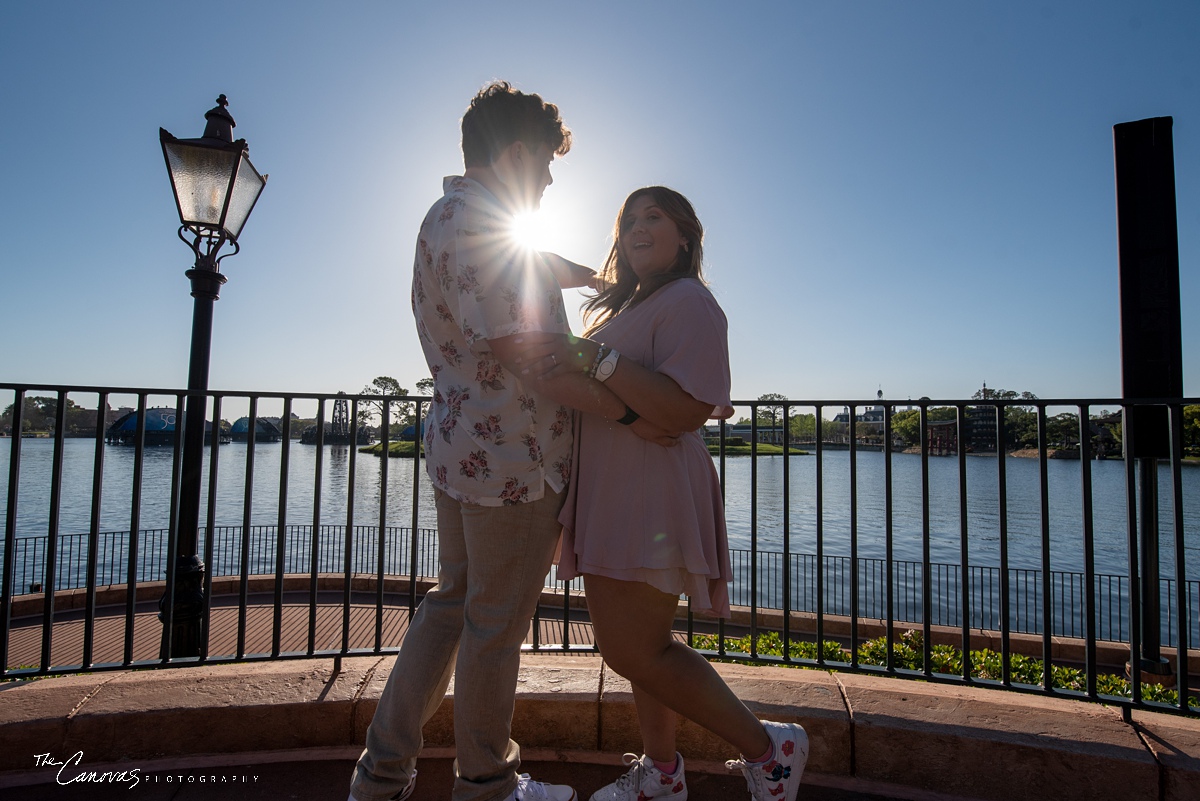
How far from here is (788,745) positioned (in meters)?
1.68

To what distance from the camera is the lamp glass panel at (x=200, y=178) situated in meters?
3.72

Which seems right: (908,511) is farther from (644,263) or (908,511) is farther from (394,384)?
(394,384)

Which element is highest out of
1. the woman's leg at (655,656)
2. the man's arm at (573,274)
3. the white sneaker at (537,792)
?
the man's arm at (573,274)

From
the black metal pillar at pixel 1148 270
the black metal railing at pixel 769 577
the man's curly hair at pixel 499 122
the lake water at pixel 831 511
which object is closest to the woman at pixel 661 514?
the man's curly hair at pixel 499 122

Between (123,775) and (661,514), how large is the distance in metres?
1.78

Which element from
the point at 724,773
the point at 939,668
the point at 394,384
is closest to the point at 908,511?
the point at 939,668

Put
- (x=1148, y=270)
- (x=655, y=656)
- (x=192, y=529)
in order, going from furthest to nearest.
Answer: (x=1148, y=270), (x=192, y=529), (x=655, y=656)

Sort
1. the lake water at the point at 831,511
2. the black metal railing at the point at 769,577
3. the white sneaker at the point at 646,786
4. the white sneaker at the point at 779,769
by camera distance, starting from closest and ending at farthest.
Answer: the white sneaker at the point at 779,769, the white sneaker at the point at 646,786, the black metal railing at the point at 769,577, the lake water at the point at 831,511

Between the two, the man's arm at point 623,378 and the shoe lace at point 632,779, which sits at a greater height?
the man's arm at point 623,378

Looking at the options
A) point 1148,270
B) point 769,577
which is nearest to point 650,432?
point 1148,270

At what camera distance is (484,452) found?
1.44m

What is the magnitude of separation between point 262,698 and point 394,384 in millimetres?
76213

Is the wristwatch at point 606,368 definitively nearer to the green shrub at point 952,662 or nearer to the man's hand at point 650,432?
the man's hand at point 650,432

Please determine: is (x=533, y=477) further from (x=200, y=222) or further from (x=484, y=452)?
(x=200, y=222)
